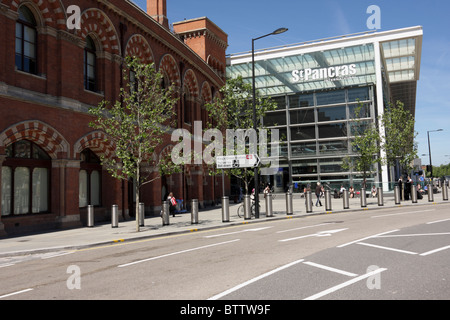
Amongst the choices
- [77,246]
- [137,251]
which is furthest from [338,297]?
[77,246]

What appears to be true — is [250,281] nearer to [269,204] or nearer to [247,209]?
[247,209]

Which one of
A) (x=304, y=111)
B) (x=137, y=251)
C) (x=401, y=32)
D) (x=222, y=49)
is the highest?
(x=401, y=32)

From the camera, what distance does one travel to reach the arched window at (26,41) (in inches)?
623

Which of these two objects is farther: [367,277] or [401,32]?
[401,32]

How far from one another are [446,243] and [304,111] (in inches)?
1624

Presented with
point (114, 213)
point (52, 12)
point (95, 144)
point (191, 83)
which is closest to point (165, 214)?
point (114, 213)

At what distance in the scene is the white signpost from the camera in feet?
61.9

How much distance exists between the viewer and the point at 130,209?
23.1 meters

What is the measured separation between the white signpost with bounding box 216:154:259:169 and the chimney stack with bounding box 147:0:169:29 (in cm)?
1519

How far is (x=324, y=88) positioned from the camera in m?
Result: 47.8

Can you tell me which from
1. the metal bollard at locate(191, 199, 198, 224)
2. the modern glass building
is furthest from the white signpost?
the modern glass building

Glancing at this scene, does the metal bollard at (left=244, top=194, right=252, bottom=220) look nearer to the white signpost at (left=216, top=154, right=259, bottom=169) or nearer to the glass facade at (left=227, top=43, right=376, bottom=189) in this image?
the white signpost at (left=216, top=154, right=259, bottom=169)

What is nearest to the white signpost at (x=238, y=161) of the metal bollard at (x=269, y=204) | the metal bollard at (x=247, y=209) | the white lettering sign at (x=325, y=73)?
the metal bollard at (x=247, y=209)
